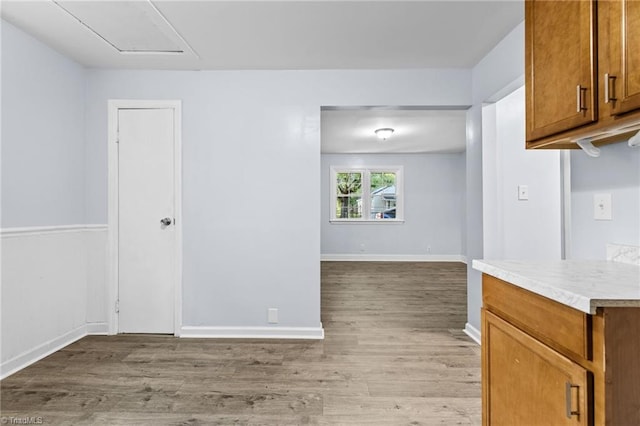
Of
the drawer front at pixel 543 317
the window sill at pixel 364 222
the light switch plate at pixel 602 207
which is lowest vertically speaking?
the drawer front at pixel 543 317

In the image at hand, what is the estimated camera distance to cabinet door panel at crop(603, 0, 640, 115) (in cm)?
111

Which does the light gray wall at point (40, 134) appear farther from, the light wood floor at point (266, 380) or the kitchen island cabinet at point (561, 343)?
the kitchen island cabinet at point (561, 343)

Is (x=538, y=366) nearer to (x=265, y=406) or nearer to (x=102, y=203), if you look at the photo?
(x=265, y=406)

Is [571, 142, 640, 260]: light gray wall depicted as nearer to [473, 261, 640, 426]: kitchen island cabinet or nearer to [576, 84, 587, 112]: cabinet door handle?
[473, 261, 640, 426]: kitchen island cabinet

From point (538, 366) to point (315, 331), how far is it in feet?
7.25

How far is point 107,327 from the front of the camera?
10.5ft

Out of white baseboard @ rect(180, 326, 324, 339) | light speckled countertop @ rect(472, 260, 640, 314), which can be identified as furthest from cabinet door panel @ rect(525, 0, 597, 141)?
white baseboard @ rect(180, 326, 324, 339)

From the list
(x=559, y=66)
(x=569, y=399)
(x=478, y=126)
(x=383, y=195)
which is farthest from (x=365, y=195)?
(x=569, y=399)

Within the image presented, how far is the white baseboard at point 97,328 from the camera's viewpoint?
10.5ft

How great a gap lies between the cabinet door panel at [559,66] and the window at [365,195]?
6325mm

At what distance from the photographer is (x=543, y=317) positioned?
113 cm

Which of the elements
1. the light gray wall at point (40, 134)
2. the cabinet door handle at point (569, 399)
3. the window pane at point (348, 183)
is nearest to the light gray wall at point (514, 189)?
the cabinet door handle at point (569, 399)

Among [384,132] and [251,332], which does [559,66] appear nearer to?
[251,332]

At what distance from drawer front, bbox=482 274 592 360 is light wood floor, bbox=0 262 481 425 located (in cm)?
92
